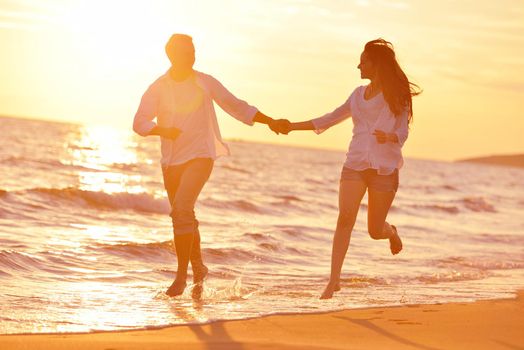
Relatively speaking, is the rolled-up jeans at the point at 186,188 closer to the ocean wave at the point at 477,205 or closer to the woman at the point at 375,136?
the woman at the point at 375,136

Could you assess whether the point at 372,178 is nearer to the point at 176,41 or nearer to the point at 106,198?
the point at 176,41

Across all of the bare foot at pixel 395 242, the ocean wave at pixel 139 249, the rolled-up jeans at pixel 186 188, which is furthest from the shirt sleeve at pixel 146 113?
the ocean wave at pixel 139 249

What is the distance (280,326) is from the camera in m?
6.62

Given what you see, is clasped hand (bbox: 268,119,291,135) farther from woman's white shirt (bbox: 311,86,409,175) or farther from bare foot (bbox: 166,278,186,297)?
bare foot (bbox: 166,278,186,297)

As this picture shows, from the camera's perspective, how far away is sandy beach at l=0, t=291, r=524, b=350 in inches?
225

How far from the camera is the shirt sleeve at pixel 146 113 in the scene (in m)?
7.57

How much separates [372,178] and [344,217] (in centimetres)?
39

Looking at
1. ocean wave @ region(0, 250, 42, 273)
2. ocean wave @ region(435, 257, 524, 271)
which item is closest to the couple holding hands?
ocean wave @ region(0, 250, 42, 273)

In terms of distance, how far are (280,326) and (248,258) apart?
5.53 meters

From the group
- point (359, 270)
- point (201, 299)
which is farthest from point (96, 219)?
point (201, 299)

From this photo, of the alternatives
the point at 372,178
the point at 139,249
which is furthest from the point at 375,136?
the point at 139,249

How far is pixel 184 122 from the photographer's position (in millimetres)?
→ 7719

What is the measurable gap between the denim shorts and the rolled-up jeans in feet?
3.87

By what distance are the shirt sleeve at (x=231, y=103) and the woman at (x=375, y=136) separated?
79cm
